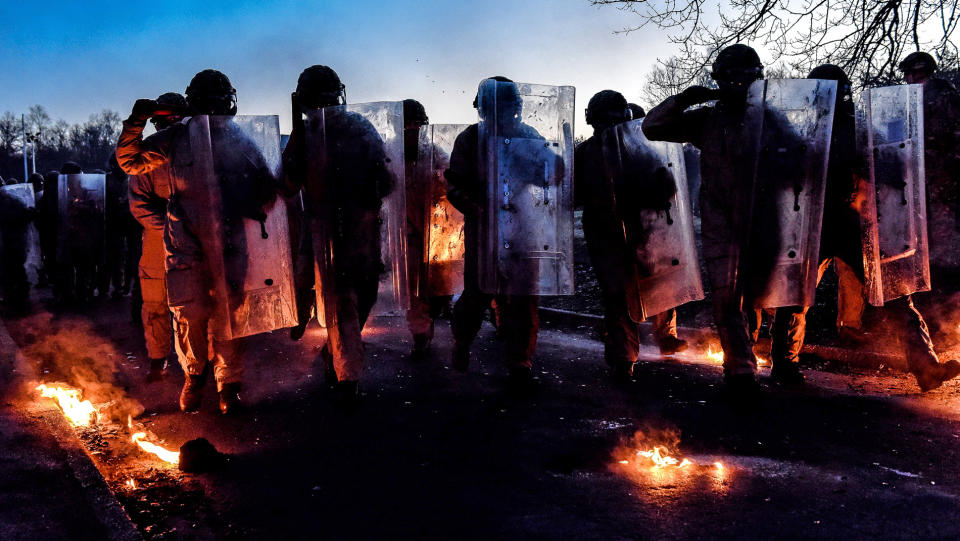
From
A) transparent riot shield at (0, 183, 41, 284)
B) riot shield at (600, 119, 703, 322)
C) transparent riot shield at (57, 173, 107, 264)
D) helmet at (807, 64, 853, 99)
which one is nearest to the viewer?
helmet at (807, 64, 853, 99)

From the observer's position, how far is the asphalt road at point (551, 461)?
2746 millimetres

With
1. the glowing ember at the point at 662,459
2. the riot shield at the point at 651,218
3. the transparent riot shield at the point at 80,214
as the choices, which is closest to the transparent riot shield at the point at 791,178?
the riot shield at the point at 651,218

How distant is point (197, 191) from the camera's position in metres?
4.29

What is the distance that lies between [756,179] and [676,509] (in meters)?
2.17

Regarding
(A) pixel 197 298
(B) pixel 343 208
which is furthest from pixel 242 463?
(B) pixel 343 208

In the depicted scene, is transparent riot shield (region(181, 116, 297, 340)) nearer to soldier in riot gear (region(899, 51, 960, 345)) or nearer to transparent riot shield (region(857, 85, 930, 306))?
transparent riot shield (region(857, 85, 930, 306))

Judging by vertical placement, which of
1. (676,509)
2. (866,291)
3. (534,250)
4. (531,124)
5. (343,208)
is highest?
(531,124)

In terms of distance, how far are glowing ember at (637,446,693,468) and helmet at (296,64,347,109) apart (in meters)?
2.82

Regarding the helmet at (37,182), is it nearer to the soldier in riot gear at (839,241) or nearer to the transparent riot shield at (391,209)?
the transparent riot shield at (391,209)

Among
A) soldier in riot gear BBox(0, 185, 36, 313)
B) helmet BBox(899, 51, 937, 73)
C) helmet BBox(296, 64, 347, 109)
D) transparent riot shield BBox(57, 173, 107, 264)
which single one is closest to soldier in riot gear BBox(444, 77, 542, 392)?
helmet BBox(296, 64, 347, 109)

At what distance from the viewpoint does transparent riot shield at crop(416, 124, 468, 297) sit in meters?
5.86

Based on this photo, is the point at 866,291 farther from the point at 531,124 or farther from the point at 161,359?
the point at 161,359

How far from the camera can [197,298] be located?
14.4 feet

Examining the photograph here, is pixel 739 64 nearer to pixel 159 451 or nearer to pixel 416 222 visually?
pixel 416 222
